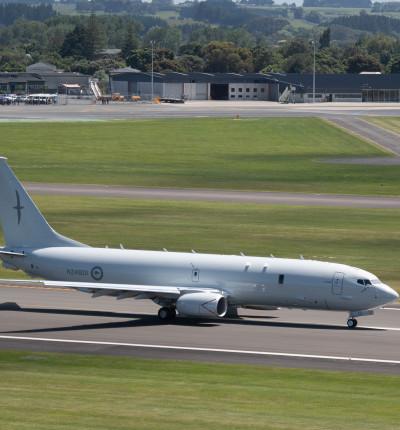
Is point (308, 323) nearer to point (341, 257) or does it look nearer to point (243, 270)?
point (243, 270)

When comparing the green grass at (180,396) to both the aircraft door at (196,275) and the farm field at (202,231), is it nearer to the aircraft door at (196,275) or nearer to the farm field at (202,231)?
the farm field at (202,231)

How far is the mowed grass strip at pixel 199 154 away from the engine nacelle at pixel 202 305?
62737 mm

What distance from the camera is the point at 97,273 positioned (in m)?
50.7

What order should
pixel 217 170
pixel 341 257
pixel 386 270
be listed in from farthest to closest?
pixel 217 170
pixel 341 257
pixel 386 270

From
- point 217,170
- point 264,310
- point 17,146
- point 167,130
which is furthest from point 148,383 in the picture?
point 167,130

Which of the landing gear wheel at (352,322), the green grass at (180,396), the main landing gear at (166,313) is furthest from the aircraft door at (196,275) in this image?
the green grass at (180,396)

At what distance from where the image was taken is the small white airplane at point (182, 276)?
46.8 meters

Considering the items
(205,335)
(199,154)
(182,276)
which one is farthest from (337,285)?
(199,154)

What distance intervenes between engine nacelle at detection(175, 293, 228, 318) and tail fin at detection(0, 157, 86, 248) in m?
8.59

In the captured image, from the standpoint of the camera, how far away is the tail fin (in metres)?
53.0

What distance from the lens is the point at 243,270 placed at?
48.2 metres

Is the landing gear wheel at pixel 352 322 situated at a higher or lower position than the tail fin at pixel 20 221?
lower

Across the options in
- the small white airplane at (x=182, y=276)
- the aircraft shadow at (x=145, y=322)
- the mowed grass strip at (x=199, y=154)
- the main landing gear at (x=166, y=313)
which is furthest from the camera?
the mowed grass strip at (x=199, y=154)

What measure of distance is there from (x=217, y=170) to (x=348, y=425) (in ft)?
328
